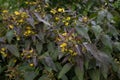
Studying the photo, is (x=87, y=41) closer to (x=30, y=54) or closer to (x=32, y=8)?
(x=30, y=54)

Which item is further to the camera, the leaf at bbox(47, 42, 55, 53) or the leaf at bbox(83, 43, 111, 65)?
the leaf at bbox(47, 42, 55, 53)

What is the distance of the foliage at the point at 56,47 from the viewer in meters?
1.82

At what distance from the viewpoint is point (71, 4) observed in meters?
3.03

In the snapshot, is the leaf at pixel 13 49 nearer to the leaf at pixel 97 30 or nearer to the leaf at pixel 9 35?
the leaf at pixel 9 35

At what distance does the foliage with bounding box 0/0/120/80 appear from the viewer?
1.82 m

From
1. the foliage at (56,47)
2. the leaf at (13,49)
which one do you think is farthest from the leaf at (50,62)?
the leaf at (13,49)

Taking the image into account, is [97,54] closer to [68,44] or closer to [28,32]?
[68,44]

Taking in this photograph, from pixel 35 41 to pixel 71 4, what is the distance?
44.2 inches

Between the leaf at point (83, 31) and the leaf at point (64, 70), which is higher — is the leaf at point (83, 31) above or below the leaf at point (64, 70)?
above

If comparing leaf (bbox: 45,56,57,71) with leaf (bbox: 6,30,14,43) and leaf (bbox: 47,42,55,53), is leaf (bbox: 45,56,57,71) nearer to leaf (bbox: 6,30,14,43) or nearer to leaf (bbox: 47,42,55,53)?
leaf (bbox: 47,42,55,53)

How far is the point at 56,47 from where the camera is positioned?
2018 millimetres

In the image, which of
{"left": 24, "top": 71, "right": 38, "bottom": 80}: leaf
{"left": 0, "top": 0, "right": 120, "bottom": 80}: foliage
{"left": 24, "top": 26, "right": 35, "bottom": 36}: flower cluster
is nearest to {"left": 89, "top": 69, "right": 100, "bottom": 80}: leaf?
{"left": 0, "top": 0, "right": 120, "bottom": 80}: foliage

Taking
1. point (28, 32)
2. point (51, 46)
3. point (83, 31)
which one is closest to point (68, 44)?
point (83, 31)

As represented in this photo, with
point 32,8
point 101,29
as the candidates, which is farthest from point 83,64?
point 32,8
